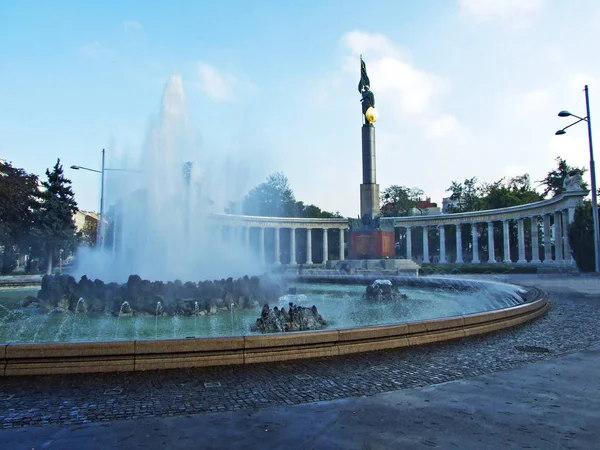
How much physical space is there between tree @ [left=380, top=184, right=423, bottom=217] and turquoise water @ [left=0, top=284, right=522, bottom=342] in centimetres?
7809

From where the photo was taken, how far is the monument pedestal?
4609cm

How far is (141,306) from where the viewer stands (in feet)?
55.3

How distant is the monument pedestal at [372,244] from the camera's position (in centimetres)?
4609

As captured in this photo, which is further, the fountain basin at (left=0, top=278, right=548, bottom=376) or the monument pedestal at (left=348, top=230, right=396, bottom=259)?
the monument pedestal at (left=348, top=230, right=396, bottom=259)

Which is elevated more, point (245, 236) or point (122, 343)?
point (245, 236)

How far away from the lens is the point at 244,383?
733 cm

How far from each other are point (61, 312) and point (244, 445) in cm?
1514

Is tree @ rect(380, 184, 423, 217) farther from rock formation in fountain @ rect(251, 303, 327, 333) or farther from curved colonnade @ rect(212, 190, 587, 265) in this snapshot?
rock formation in fountain @ rect(251, 303, 327, 333)

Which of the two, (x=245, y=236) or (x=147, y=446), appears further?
(x=245, y=236)

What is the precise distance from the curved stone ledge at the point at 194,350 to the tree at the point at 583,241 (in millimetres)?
35848

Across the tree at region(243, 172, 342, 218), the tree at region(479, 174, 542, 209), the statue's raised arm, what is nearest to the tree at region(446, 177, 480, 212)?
the tree at region(479, 174, 542, 209)

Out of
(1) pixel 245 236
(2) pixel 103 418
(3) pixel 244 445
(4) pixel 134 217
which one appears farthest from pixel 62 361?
(1) pixel 245 236

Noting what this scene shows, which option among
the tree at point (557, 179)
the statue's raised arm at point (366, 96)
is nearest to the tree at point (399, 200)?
A: the tree at point (557, 179)

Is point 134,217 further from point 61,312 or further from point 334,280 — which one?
point 334,280
